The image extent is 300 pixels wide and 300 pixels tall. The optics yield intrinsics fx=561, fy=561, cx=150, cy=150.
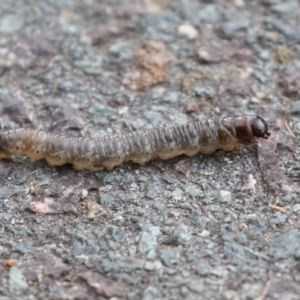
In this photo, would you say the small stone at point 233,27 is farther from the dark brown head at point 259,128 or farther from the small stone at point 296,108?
the dark brown head at point 259,128

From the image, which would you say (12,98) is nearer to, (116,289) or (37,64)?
(37,64)

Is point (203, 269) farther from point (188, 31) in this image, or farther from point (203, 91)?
point (188, 31)

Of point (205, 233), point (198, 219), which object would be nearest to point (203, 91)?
point (198, 219)

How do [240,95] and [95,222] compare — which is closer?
[95,222]

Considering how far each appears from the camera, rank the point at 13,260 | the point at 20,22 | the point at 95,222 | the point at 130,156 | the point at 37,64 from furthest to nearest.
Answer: the point at 20,22 → the point at 37,64 → the point at 130,156 → the point at 95,222 → the point at 13,260

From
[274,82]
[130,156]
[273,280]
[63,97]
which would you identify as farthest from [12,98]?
[273,280]

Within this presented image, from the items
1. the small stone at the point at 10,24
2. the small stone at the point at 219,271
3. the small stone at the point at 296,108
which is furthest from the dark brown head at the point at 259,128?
the small stone at the point at 10,24
